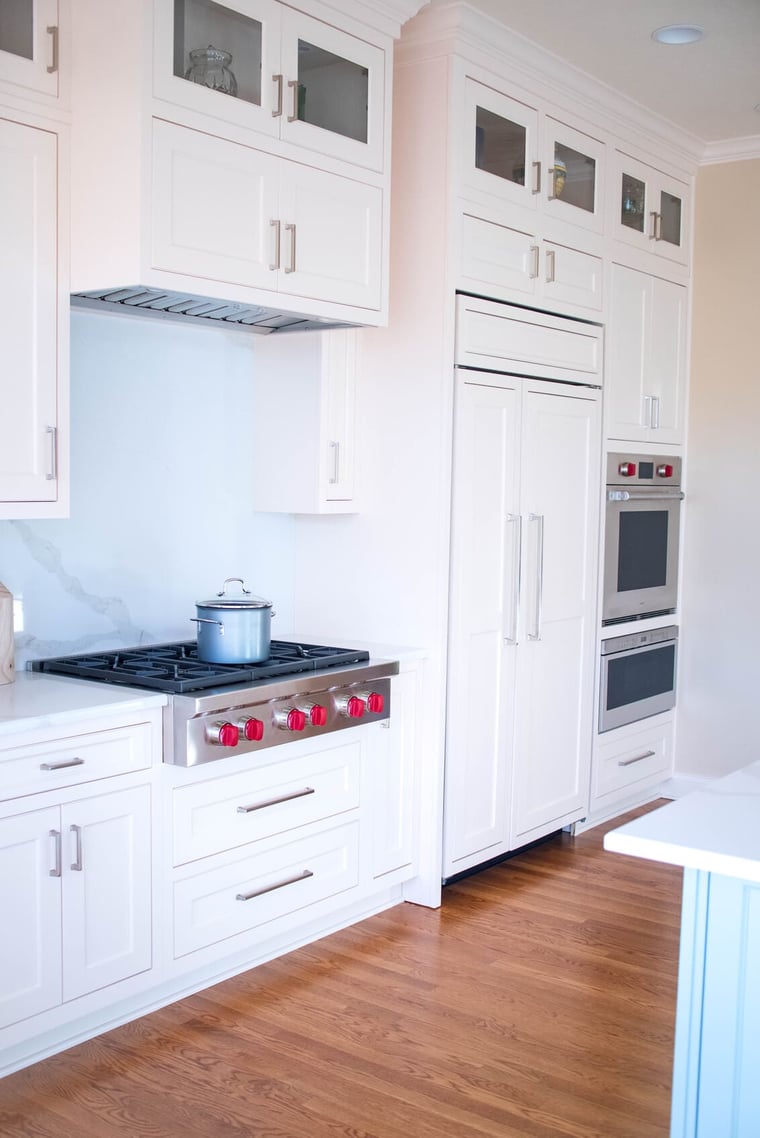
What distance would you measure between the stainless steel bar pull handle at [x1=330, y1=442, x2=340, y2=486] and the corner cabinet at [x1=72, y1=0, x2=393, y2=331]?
45 centimetres

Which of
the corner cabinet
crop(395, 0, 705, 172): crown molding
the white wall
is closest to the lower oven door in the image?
the white wall

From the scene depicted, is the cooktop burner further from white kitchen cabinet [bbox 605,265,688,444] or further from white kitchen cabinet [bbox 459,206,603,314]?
white kitchen cabinet [bbox 605,265,688,444]

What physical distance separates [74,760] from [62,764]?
4 cm

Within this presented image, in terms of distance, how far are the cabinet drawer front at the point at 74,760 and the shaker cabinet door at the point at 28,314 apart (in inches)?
23.0

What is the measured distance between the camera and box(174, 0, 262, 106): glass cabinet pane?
2744mm

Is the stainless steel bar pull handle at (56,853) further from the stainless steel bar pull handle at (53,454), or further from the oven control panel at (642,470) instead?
the oven control panel at (642,470)

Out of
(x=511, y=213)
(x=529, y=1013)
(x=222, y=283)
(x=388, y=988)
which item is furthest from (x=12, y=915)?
(x=511, y=213)

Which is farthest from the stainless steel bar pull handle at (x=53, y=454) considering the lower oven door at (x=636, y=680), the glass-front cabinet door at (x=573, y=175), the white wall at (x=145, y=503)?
the lower oven door at (x=636, y=680)

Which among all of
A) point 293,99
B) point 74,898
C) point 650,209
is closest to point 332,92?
point 293,99

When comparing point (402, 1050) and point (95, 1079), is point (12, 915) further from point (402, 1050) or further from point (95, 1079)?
point (402, 1050)

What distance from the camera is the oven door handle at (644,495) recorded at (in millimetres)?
4477

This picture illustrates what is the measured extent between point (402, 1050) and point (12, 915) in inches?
38.4

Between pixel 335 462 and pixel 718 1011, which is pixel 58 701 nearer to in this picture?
pixel 335 462

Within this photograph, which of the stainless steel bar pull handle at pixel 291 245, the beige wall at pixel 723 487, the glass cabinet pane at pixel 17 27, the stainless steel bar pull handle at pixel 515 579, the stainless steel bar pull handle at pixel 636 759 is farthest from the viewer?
the beige wall at pixel 723 487
